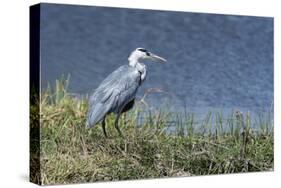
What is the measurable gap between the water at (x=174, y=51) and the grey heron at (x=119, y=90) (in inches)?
3.4

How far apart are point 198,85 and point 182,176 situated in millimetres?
1315

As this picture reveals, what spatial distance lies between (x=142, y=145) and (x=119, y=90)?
82 centimetres

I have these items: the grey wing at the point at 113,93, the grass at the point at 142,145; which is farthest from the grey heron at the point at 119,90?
the grass at the point at 142,145

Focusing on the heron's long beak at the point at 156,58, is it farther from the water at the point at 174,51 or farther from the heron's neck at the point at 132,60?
the heron's neck at the point at 132,60

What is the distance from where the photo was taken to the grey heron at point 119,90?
9.72 m

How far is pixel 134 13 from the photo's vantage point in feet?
32.8

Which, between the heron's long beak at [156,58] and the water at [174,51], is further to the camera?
the heron's long beak at [156,58]

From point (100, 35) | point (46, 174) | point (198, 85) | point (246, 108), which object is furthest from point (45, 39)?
point (246, 108)

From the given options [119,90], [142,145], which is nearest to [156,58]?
[119,90]

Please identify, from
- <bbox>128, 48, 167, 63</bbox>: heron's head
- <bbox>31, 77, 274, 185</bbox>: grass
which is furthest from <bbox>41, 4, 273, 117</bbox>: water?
<bbox>31, 77, 274, 185</bbox>: grass

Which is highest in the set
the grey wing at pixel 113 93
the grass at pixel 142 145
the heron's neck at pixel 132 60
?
the heron's neck at pixel 132 60

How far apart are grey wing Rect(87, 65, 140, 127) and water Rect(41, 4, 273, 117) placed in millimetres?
101

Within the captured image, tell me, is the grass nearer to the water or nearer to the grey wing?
the grey wing

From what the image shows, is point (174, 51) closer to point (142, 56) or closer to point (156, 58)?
point (156, 58)
